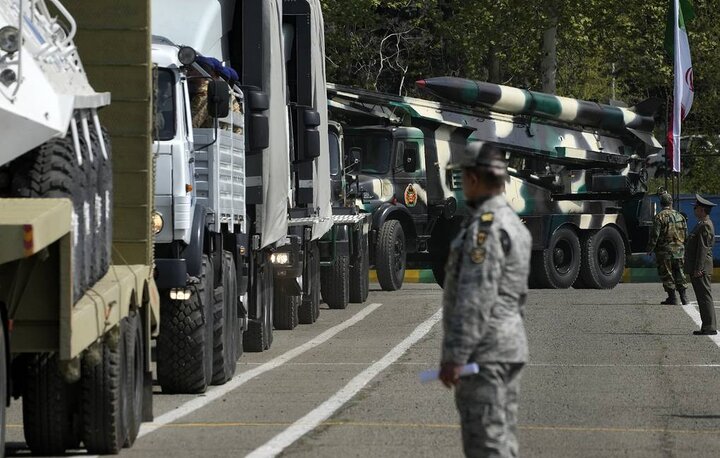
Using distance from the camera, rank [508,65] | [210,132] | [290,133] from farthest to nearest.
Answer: [508,65], [290,133], [210,132]

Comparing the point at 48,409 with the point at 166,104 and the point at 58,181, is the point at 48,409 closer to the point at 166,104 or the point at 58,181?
the point at 58,181

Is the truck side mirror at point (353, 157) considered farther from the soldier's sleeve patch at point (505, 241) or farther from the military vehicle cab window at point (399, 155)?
the soldier's sleeve patch at point (505, 241)

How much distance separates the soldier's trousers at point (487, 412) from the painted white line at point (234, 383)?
443 cm

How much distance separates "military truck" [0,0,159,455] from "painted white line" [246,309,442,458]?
83 cm

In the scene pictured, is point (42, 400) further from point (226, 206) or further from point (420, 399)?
point (226, 206)

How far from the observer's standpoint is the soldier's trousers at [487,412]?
7395 millimetres

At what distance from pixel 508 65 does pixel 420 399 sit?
45.4 meters

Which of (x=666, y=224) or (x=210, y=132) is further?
(x=666, y=224)

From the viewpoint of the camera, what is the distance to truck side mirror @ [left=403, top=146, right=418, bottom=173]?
31844 mm

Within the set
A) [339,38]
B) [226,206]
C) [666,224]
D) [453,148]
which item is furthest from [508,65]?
[226,206]

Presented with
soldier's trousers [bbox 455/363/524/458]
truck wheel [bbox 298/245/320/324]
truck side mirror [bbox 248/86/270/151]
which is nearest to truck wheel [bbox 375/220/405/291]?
truck wheel [bbox 298/245/320/324]

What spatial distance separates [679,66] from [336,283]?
1468cm

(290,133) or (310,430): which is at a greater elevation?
(290,133)

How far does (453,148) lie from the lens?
32875 millimetres
